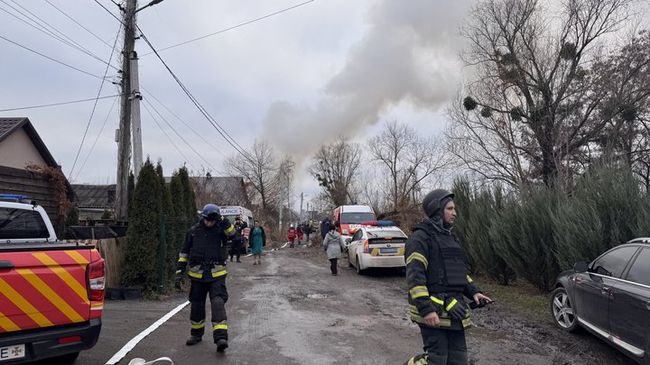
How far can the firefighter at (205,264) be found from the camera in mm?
6051

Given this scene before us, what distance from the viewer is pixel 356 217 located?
23656 mm

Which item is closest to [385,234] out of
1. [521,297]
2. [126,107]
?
[521,297]

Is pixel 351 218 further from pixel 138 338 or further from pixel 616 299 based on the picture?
pixel 616 299

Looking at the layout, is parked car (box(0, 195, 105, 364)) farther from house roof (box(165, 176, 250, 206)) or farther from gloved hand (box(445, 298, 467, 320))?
house roof (box(165, 176, 250, 206))

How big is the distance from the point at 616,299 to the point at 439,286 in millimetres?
2867

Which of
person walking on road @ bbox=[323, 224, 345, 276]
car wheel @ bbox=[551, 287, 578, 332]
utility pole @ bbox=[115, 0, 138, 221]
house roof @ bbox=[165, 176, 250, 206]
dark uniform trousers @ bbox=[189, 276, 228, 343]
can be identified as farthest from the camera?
house roof @ bbox=[165, 176, 250, 206]

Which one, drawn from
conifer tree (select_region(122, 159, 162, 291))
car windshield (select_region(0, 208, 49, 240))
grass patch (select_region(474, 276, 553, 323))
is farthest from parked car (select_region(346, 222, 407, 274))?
car windshield (select_region(0, 208, 49, 240))

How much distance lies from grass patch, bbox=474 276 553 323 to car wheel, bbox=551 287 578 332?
50cm

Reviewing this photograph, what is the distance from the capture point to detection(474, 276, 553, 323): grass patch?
8.65m

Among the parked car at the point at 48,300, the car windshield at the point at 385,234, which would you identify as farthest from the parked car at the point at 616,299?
the car windshield at the point at 385,234

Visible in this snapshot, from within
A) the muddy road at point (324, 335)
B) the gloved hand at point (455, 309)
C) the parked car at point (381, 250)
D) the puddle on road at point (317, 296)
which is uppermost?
the parked car at point (381, 250)

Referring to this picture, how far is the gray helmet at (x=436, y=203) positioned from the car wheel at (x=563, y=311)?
3905 mm

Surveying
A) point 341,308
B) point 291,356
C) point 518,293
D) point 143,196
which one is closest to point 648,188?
point 518,293

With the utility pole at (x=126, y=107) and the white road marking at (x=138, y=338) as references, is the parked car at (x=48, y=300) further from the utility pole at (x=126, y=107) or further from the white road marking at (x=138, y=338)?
the utility pole at (x=126, y=107)
